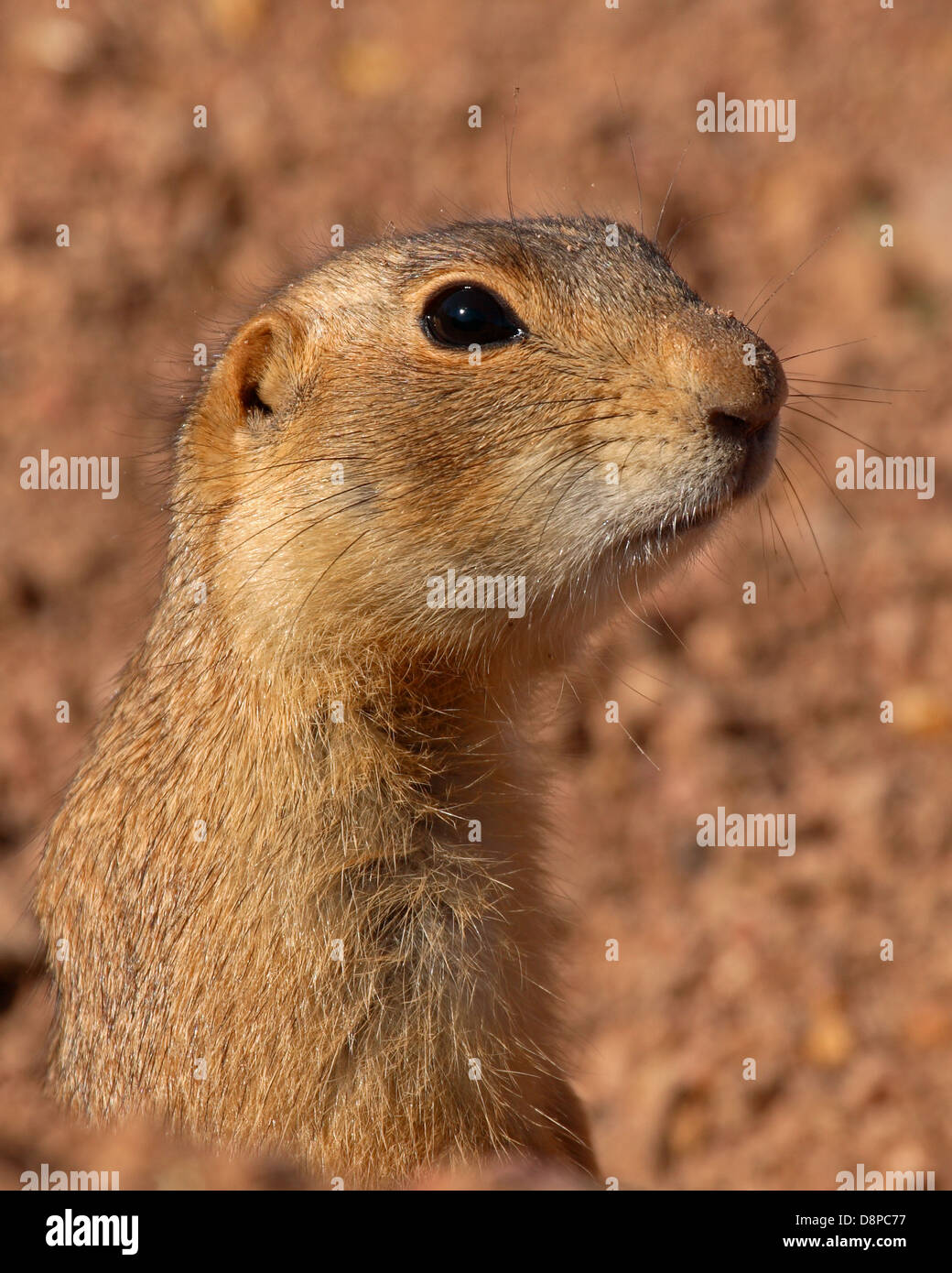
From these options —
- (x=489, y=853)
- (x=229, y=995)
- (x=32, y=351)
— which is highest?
(x=32, y=351)

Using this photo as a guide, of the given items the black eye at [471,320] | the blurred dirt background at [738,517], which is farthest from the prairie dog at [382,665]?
the blurred dirt background at [738,517]

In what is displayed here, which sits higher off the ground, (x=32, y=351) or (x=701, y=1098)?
(x=32, y=351)

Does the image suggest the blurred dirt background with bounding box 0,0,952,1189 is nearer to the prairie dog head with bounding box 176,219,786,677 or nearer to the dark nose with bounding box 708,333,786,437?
the prairie dog head with bounding box 176,219,786,677

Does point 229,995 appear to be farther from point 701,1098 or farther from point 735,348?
point 701,1098

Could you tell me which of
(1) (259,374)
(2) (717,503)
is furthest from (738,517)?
(1) (259,374)

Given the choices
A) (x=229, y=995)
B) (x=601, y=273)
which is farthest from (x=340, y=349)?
(x=229, y=995)

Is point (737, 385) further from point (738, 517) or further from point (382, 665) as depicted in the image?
point (738, 517)

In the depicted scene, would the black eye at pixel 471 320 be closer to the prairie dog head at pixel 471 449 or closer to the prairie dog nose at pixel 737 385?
the prairie dog head at pixel 471 449
